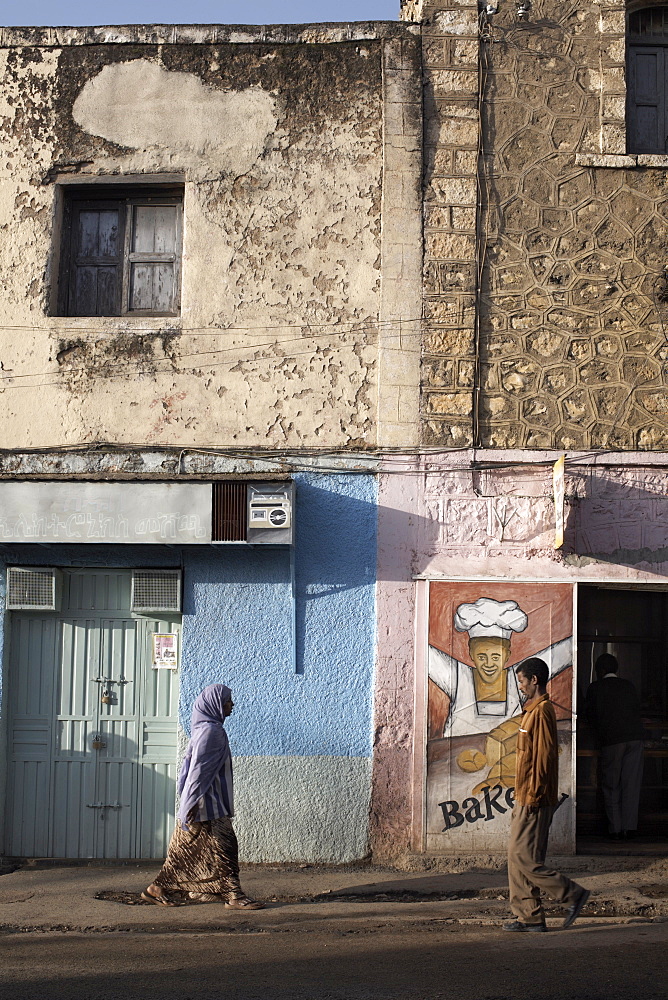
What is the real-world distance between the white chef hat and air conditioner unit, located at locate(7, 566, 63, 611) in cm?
330

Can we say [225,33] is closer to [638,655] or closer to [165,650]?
[165,650]

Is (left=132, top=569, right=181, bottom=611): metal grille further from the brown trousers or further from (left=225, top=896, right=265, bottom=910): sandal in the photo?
the brown trousers

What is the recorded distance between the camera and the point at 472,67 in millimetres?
8758

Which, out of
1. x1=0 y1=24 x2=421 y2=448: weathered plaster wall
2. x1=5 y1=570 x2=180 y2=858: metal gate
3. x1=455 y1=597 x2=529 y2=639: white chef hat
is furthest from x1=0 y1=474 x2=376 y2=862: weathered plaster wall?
x1=0 y1=24 x2=421 y2=448: weathered plaster wall

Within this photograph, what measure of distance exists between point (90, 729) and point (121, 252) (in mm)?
4072

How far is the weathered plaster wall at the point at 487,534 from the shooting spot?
8.34m

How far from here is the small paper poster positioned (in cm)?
855

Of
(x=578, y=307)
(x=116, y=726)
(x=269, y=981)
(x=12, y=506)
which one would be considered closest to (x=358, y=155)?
(x=578, y=307)

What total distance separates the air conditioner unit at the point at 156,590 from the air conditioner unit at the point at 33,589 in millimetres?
656

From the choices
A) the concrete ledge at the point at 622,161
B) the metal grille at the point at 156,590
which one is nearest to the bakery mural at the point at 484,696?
the metal grille at the point at 156,590

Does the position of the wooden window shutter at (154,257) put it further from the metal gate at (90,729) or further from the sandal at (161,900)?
the sandal at (161,900)

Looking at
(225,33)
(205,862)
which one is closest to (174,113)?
(225,33)

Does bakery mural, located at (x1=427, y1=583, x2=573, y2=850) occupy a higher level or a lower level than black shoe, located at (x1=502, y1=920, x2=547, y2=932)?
higher

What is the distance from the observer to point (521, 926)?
21.0 ft
